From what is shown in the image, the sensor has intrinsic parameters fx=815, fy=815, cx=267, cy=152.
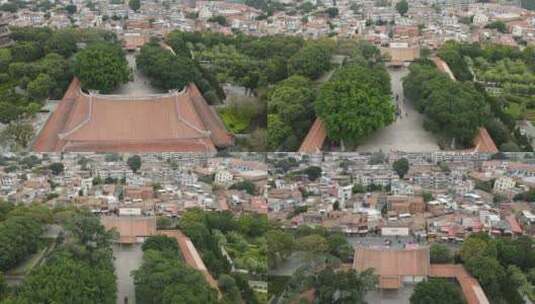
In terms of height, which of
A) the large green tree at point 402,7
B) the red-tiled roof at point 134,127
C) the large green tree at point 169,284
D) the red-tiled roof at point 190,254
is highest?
the large green tree at point 402,7

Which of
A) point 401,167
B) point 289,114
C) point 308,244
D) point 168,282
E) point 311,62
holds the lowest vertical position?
point 168,282

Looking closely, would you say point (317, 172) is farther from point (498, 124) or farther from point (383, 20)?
point (383, 20)

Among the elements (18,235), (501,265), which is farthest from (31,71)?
(501,265)

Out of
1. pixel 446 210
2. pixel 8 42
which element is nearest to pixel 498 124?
pixel 446 210

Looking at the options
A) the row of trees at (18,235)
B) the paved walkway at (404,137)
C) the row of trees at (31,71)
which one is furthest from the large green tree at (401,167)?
the row of trees at (31,71)

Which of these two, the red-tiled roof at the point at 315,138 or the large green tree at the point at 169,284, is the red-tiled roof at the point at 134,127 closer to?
the red-tiled roof at the point at 315,138

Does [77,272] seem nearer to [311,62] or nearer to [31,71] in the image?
[311,62]
